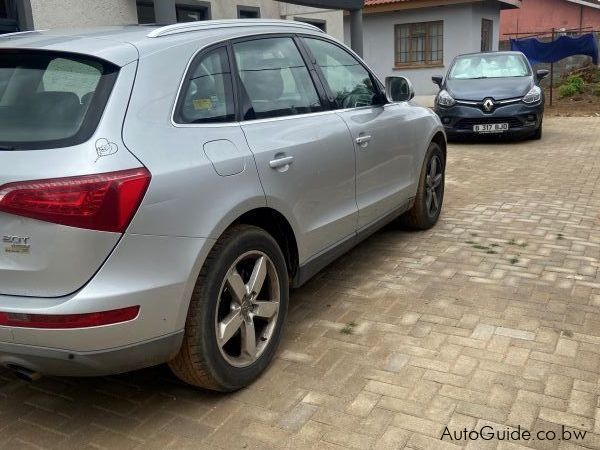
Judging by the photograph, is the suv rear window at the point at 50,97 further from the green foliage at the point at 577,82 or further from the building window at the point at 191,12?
the green foliage at the point at 577,82

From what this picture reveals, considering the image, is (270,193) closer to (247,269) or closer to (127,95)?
(247,269)

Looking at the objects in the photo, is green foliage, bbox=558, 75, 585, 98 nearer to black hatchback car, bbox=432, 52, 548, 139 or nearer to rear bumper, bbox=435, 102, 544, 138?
black hatchback car, bbox=432, 52, 548, 139

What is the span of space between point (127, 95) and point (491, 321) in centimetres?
242

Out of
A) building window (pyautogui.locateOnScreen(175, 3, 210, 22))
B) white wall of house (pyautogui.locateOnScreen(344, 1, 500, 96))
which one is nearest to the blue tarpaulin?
white wall of house (pyautogui.locateOnScreen(344, 1, 500, 96))

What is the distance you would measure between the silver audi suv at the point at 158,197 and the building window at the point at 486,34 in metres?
19.6

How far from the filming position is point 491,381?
2939 mm

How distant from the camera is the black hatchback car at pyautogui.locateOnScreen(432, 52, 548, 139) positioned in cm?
1033

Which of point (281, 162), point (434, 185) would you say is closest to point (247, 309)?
point (281, 162)

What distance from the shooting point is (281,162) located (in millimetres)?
3059

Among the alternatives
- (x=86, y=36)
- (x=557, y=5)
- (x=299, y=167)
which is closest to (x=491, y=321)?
(x=299, y=167)

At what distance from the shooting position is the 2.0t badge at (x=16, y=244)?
7.28 ft

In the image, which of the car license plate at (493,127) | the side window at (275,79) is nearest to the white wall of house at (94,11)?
the side window at (275,79)

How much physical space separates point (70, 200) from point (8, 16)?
5.87m

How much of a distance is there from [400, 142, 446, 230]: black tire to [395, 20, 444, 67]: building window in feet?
52.2
